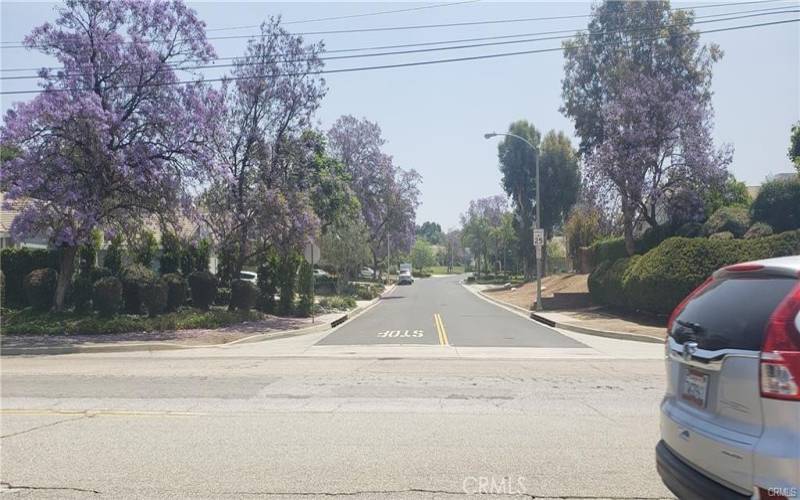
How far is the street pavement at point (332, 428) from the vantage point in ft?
17.8

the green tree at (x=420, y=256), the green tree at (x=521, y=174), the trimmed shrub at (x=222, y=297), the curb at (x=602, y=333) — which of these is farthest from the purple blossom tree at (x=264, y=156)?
the green tree at (x=420, y=256)

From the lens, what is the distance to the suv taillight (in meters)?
3.31

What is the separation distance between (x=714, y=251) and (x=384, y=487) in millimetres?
18583

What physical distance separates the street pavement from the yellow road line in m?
4.52

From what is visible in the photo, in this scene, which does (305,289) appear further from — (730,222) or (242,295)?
(730,222)

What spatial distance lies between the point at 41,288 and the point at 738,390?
78.6 feet

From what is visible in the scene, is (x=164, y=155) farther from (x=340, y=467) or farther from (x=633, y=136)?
(x=633, y=136)

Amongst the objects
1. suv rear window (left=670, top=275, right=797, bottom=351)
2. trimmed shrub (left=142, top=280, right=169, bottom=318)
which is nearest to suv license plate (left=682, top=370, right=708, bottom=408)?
suv rear window (left=670, top=275, right=797, bottom=351)

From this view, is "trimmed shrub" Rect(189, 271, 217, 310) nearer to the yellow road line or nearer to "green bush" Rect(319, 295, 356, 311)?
"green bush" Rect(319, 295, 356, 311)

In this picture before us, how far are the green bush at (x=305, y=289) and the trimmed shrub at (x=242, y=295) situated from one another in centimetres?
273

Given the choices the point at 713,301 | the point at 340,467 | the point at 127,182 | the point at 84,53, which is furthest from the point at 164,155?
the point at 713,301

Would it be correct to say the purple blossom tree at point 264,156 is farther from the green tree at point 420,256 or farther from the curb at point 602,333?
the green tree at point 420,256

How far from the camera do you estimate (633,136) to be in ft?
95.4

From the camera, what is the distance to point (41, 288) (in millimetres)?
22547
